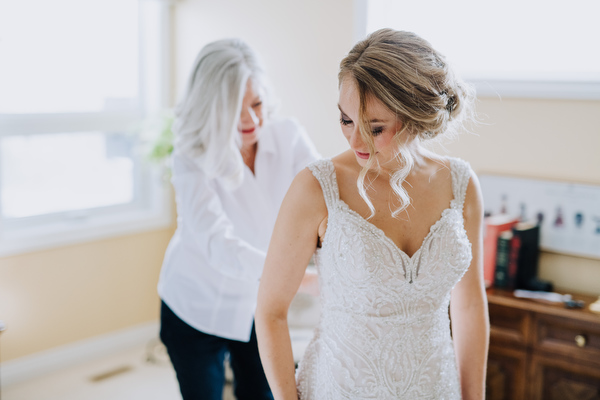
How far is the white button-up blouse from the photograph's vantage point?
184cm

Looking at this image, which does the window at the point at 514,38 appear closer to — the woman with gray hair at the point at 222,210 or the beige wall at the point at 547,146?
the beige wall at the point at 547,146

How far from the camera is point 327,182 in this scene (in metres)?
1.33

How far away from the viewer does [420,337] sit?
135 cm

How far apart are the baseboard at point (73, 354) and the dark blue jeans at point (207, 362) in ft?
5.59

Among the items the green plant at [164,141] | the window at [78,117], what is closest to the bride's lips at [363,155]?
the green plant at [164,141]

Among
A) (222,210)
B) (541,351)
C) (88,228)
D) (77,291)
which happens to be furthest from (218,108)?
(77,291)

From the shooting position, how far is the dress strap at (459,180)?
140 centimetres

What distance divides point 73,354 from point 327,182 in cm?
271

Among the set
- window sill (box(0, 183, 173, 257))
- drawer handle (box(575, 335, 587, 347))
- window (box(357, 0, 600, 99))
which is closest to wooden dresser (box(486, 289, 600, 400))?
drawer handle (box(575, 335, 587, 347))

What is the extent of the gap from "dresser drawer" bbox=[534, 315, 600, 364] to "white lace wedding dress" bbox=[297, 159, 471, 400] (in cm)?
116

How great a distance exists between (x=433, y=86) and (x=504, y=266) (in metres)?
1.55

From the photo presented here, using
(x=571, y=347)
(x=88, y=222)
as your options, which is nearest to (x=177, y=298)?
(x=571, y=347)

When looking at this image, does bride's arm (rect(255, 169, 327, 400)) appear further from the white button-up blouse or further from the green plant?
the green plant

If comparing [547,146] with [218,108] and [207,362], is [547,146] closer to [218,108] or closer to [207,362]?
[218,108]
